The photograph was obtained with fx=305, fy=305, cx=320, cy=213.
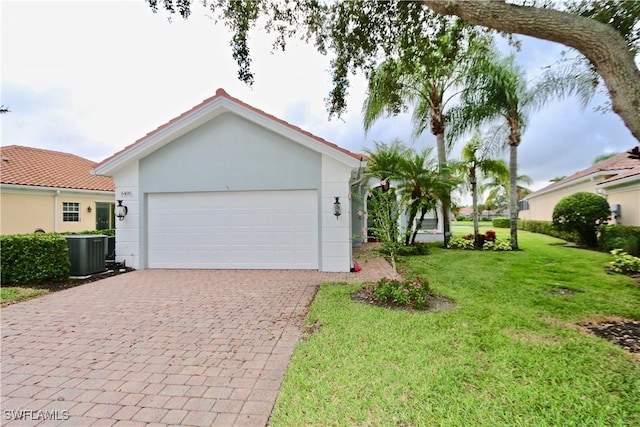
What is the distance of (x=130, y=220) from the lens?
34.3 feet

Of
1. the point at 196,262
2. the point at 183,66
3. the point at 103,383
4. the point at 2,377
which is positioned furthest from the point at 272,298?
the point at 183,66

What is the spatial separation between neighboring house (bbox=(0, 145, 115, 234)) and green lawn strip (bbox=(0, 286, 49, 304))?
8666 mm

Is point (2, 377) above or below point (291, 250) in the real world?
below

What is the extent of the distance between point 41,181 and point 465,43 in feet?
63.4

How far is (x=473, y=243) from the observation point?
15.6 meters

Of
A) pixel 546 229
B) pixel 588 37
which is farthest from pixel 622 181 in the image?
pixel 588 37

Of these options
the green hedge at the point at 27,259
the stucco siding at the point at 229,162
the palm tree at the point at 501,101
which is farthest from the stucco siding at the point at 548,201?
the green hedge at the point at 27,259

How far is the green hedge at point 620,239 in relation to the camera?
11.0 m

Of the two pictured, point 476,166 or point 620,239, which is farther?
point 476,166

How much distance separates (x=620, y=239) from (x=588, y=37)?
11.9 metres

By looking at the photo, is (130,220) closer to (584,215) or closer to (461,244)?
(461,244)

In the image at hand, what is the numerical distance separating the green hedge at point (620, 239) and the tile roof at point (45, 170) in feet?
81.7

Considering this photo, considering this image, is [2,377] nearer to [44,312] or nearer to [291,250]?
[44,312]

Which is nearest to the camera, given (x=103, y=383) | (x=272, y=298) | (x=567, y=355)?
(x=103, y=383)
